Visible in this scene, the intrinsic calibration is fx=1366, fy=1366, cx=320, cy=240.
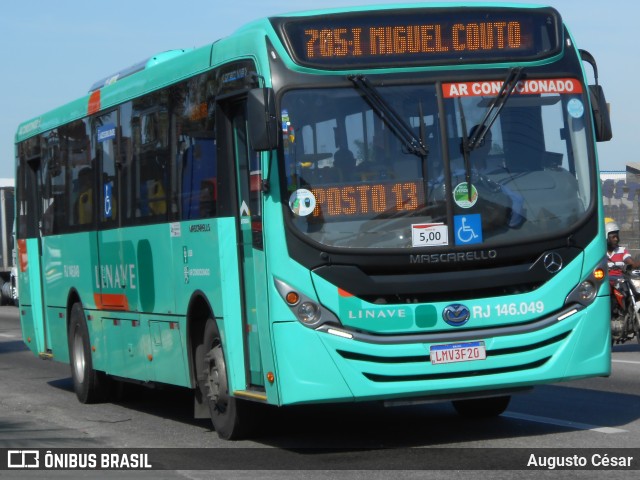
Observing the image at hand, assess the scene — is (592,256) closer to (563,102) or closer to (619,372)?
(563,102)

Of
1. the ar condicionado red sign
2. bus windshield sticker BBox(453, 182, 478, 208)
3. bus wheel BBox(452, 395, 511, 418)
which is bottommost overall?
bus wheel BBox(452, 395, 511, 418)

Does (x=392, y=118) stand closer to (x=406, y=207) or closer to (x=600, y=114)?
(x=406, y=207)

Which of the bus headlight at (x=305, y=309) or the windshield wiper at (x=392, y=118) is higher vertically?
the windshield wiper at (x=392, y=118)

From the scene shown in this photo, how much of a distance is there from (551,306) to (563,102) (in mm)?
1534

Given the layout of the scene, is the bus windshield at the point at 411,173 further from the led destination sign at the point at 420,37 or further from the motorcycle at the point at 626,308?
the motorcycle at the point at 626,308

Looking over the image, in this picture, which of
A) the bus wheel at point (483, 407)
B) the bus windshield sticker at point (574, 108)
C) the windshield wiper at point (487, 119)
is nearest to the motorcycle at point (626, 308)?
the bus wheel at point (483, 407)

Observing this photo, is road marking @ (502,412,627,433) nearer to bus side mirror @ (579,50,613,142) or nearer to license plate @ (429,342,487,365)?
license plate @ (429,342,487,365)

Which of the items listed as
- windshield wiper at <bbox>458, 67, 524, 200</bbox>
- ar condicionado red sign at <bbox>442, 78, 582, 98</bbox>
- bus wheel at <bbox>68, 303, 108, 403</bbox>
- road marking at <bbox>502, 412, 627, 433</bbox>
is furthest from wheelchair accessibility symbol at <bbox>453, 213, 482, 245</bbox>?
bus wheel at <bbox>68, 303, 108, 403</bbox>

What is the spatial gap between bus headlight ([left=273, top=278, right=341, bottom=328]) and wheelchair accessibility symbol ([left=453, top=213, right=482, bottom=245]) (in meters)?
1.07

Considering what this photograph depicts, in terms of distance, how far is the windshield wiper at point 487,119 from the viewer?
9.84 metres

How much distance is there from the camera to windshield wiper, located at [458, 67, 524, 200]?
9.84 m

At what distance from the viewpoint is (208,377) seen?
11273 millimetres

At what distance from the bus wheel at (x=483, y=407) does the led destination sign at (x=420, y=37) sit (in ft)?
10.4

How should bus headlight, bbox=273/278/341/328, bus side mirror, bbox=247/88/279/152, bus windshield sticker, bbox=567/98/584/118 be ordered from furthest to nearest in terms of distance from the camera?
bus windshield sticker, bbox=567/98/584/118 < bus headlight, bbox=273/278/341/328 < bus side mirror, bbox=247/88/279/152
